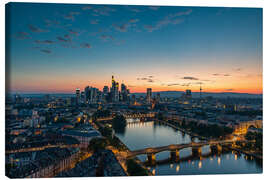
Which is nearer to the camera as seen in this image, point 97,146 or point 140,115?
point 97,146

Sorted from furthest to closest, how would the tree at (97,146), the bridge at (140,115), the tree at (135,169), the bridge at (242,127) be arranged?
the bridge at (140,115)
the bridge at (242,127)
the tree at (97,146)
the tree at (135,169)

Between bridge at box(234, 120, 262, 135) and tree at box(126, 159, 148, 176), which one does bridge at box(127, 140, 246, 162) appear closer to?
tree at box(126, 159, 148, 176)

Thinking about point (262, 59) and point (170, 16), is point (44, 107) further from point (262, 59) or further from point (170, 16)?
point (262, 59)

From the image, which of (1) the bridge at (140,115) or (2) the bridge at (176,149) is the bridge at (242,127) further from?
(1) the bridge at (140,115)

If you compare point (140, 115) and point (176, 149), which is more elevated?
point (176, 149)

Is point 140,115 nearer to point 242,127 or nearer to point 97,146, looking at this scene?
point 242,127

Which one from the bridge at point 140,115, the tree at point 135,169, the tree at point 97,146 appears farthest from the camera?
the bridge at point 140,115

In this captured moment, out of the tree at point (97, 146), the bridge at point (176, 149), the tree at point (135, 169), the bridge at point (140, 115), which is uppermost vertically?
the tree at point (97, 146)

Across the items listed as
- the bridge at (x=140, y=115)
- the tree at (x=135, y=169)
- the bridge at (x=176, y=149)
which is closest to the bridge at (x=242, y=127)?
the bridge at (x=176, y=149)

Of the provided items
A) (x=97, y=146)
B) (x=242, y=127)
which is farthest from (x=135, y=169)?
(x=242, y=127)

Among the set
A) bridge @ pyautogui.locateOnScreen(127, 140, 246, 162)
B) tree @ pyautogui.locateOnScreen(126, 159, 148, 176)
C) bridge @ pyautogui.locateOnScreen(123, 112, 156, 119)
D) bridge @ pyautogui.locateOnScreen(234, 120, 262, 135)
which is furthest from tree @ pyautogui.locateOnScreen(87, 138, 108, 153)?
bridge @ pyautogui.locateOnScreen(123, 112, 156, 119)
